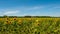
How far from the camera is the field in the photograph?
11148 mm

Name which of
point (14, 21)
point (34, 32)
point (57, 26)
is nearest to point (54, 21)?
point (57, 26)

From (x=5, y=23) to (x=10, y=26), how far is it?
32 centimetres

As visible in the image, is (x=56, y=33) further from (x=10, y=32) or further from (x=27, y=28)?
(x=10, y=32)

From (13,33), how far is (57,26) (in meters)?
2.29

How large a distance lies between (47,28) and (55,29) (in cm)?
40

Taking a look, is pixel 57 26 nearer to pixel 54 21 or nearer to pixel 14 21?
pixel 54 21

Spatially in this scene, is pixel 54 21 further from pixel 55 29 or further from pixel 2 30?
pixel 2 30

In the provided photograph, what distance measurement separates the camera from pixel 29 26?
1132cm

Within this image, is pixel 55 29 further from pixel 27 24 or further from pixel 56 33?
pixel 27 24

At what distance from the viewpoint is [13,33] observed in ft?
37.7

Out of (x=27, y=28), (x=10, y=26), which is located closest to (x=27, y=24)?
(x=27, y=28)

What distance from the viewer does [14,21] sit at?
1153 centimetres

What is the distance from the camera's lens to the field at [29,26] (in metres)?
11.1

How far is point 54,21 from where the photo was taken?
11.4 meters
